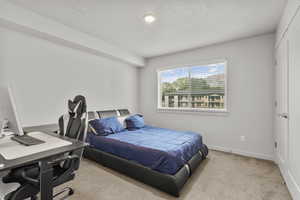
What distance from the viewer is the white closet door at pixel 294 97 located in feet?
5.26

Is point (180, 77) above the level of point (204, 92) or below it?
above

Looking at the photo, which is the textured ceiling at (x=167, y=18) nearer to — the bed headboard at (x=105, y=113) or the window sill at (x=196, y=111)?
the window sill at (x=196, y=111)

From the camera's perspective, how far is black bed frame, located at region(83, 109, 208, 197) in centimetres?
182

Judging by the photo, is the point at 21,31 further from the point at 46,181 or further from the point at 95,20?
the point at 46,181

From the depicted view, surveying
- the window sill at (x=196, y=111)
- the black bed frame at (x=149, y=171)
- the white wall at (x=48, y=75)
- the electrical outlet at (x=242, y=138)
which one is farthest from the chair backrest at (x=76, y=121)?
the electrical outlet at (x=242, y=138)

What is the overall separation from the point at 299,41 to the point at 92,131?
3.44m

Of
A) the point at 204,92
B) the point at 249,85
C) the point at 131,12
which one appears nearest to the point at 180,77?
the point at 204,92

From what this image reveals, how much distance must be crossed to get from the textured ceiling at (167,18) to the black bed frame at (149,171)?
2.35 m

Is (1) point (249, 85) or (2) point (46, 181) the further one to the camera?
(1) point (249, 85)

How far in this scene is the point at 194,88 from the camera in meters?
3.88

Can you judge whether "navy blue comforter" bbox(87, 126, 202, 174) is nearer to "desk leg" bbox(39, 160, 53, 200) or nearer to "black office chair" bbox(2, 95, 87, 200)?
"black office chair" bbox(2, 95, 87, 200)

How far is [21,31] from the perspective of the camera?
240 centimetres

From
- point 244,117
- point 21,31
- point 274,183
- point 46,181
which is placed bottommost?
point 274,183

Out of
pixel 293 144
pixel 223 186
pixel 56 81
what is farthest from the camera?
pixel 56 81
